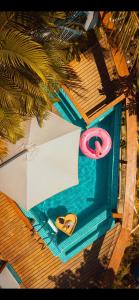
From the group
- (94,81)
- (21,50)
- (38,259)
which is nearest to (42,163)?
(94,81)

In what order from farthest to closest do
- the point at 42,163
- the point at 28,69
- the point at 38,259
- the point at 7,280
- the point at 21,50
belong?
the point at 38,259 < the point at 7,280 < the point at 42,163 < the point at 28,69 < the point at 21,50

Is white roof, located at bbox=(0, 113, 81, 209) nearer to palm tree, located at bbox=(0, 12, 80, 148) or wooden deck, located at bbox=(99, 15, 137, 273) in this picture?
palm tree, located at bbox=(0, 12, 80, 148)

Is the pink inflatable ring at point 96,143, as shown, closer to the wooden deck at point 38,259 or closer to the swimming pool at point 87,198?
the swimming pool at point 87,198

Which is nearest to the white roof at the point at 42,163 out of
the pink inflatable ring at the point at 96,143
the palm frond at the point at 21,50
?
the pink inflatable ring at the point at 96,143

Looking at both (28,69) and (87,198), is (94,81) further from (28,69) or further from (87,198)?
(87,198)

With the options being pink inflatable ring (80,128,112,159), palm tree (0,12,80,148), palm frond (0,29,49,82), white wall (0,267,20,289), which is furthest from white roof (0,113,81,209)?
palm frond (0,29,49,82)

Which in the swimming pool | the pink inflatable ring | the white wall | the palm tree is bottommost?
the white wall
